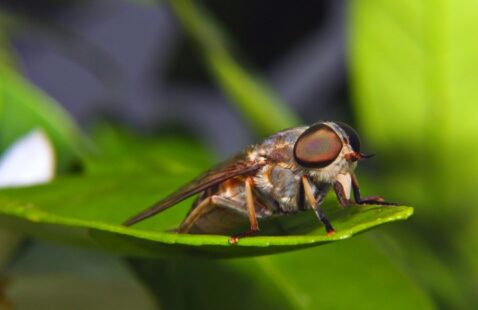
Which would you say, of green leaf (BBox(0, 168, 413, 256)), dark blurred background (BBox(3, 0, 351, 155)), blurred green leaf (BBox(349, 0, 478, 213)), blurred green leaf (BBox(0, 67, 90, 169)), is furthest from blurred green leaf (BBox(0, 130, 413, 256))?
dark blurred background (BBox(3, 0, 351, 155))

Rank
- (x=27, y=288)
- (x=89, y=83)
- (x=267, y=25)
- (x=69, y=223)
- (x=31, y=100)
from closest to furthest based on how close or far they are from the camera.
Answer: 1. (x=69, y=223)
2. (x=27, y=288)
3. (x=31, y=100)
4. (x=267, y=25)
5. (x=89, y=83)

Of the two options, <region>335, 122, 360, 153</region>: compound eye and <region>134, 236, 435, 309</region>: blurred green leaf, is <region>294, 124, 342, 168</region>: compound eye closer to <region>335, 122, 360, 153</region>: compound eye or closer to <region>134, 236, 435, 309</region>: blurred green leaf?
<region>335, 122, 360, 153</region>: compound eye

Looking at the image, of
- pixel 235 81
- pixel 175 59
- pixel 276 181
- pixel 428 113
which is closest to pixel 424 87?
pixel 428 113

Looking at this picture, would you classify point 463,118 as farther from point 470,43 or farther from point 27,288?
point 27,288

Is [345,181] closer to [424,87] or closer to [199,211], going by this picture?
[199,211]

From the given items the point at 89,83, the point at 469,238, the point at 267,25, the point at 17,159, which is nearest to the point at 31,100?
the point at 17,159
